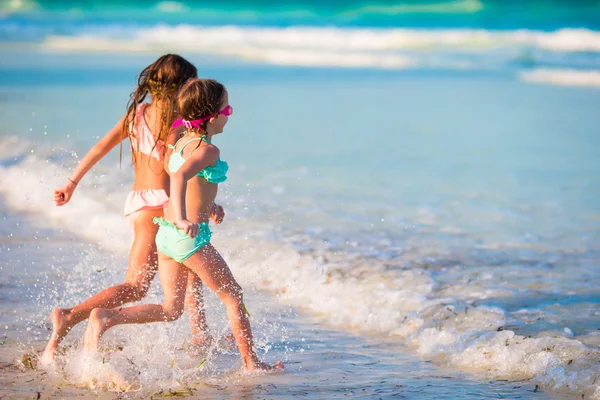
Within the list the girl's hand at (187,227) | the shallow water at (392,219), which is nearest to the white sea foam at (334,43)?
the shallow water at (392,219)

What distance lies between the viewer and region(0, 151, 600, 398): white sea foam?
4.16 meters

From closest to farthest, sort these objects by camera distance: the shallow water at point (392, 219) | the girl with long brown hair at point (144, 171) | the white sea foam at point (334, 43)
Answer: the girl with long brown hair at point (144, 171), the shallow water at point (392, 219), the white sea foam at point (334, 43)

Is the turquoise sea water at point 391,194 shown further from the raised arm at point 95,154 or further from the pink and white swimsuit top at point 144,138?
the pink and white swimsuit top at point 144,138

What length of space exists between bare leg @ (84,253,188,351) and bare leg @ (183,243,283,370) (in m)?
0.12

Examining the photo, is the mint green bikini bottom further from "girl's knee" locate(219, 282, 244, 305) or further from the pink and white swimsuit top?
the pink and white swimsuit top

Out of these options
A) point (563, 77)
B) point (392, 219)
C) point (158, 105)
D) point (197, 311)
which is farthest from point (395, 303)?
point (563, 77)

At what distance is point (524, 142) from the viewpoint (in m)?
11.7

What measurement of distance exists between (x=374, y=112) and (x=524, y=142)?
11.2 feet

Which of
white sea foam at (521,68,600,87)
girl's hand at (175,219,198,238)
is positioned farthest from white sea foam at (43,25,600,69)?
girl's hand at (175,219,198,238)

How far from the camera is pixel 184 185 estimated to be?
3.54 metres

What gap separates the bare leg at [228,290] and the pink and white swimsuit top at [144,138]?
0.57 metres

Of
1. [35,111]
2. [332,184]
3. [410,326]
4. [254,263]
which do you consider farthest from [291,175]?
[35,111]

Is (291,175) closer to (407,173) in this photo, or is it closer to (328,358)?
(407,173)

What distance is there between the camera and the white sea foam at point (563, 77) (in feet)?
65.4
